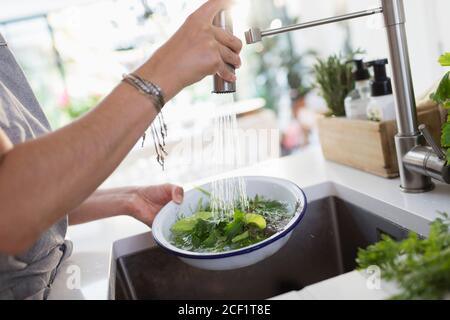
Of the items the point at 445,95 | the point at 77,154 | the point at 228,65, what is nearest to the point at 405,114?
the point at 445,95

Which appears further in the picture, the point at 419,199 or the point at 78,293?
the point at 419,199

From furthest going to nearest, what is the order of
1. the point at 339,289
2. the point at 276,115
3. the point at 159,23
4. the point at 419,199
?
the point at 276,115 → the point at 159,23 → the point at 419,199 → the point at 339,289

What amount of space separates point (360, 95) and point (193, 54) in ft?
1.84

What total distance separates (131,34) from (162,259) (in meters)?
4.03

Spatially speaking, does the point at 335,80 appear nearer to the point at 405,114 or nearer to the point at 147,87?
the point at 405,114

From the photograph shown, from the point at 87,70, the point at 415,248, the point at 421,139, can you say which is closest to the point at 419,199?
the point at 421,139

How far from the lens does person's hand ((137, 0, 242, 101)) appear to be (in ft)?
1.81

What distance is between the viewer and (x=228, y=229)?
0.77 metres

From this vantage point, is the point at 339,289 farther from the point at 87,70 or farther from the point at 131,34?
the point at 87,70

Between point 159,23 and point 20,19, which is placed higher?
point 20,19

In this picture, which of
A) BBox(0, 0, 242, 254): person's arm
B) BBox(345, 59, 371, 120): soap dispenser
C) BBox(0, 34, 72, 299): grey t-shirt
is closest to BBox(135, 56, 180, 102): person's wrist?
BBox(0, 0, 242, 254): person's arm

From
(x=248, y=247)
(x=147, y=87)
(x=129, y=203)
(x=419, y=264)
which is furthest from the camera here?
(x=129, y=203)

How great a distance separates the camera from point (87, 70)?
193 inches

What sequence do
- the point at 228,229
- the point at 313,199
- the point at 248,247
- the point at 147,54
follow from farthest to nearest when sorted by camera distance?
the point at 147,54
the point at 313,199
the point at 228,229
the point at 248,247
